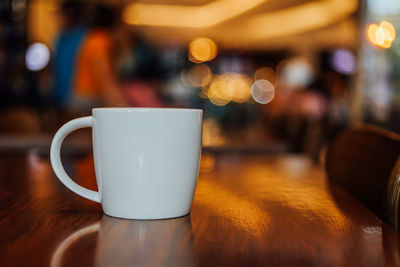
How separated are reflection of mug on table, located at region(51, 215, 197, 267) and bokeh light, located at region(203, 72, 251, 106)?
10475 millimetres

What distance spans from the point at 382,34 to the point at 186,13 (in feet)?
17.1

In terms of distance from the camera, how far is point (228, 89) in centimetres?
1114

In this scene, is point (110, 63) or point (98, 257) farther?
point (110, 63)

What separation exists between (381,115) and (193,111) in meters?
3.14

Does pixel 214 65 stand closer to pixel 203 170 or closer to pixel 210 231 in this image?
pixel 203 170

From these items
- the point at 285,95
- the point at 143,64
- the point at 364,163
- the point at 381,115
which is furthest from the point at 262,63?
the point at 364,163

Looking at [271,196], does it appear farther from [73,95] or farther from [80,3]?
[80,3]

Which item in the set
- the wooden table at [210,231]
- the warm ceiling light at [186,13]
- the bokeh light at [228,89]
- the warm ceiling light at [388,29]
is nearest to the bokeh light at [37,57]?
the warm ceiling light at [186,13]

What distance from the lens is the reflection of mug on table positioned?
0.28 metres

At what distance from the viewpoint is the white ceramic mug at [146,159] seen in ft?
1.27

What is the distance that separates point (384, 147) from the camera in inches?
25.7

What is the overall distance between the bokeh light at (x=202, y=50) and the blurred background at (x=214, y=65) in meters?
0.04

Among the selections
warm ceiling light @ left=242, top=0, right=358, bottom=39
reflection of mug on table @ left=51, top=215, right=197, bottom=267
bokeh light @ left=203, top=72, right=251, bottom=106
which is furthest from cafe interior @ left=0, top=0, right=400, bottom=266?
bokeh light @ left=203, top=72, right=251, bottom=106

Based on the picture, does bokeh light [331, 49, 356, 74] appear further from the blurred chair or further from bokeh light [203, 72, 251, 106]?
the blurred chair
